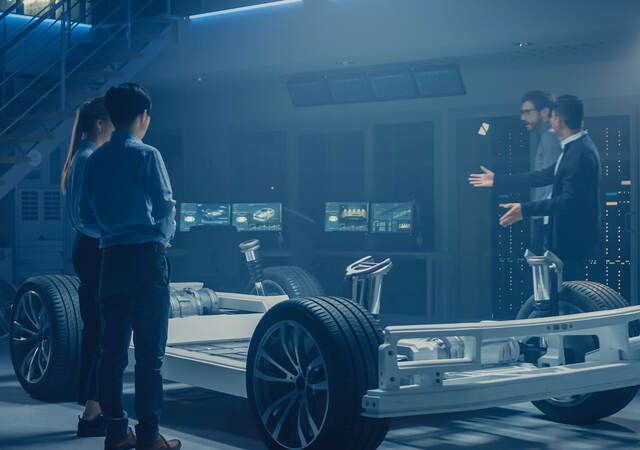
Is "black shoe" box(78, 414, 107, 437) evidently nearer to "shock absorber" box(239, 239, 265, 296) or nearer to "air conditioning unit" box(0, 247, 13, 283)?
"shock absorber" box(239, 239, 265, 296)

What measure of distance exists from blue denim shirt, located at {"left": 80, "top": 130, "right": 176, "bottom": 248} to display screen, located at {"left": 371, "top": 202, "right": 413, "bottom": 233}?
5.67m

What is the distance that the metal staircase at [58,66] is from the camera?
7773 millimetres

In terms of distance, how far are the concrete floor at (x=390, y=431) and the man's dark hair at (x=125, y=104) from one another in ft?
4.28

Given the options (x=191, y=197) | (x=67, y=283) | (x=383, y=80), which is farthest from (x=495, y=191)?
(x=67, y=283)

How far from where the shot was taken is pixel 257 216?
31.7 feet

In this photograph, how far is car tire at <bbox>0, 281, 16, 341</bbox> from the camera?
26.1 feet

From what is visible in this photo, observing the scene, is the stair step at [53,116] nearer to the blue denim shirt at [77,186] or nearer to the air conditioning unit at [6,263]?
the air conditioning unit at [6,263]

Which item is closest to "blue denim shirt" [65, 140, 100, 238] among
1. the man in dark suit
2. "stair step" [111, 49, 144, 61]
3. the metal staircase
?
the man in dark suit

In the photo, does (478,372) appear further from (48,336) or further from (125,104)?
(48,336)

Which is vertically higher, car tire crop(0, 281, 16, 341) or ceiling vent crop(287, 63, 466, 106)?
ceiling vent crop(287, 63, 466, 106)

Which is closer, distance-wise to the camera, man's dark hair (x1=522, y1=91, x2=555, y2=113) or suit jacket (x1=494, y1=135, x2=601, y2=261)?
suit jacket (x1=494, y1=135, x2=601, y2=261)

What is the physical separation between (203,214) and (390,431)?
6.18 metres

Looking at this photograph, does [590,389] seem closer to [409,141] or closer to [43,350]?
[43,350]

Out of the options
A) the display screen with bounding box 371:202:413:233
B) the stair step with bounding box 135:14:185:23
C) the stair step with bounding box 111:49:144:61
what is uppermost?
the stair step with bounding box 135:14:185:23
